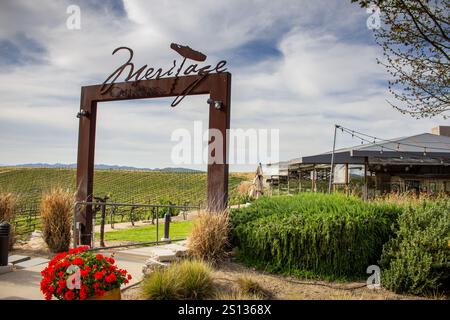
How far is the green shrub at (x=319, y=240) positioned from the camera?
17.4 feet

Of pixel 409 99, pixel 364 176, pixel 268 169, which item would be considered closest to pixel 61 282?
pixel 409 99

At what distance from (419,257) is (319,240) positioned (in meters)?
1.29

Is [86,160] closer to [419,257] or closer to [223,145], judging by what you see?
[223,145]

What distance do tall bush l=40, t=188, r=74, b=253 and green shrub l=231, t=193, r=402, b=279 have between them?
3.35 m

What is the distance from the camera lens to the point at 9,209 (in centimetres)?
725

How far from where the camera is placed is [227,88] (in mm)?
6527

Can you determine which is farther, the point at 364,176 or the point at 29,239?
the point at 364,176

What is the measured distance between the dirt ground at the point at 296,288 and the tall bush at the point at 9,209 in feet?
12.5

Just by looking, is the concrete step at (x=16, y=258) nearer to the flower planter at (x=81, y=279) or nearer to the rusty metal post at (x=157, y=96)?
the rusty metal post at (x=157, y=96)

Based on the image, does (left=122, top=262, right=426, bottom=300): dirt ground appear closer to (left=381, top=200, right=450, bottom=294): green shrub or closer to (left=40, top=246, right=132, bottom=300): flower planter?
(left=381, top=200, right=450, bottom=294): green shrub

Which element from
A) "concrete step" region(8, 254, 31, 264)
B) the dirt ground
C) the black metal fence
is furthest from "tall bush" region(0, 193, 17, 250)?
the dirt ground
